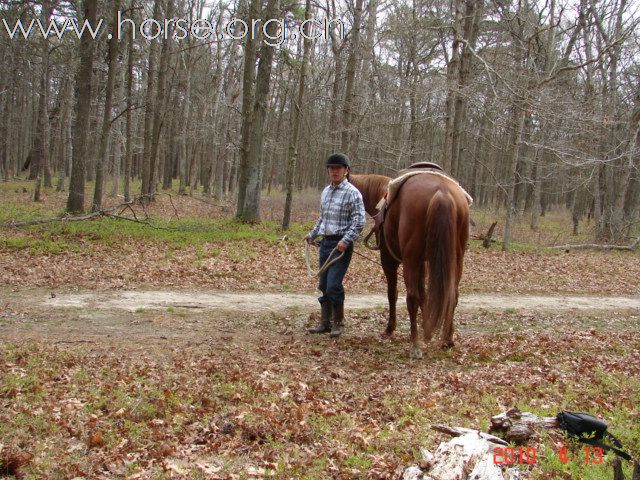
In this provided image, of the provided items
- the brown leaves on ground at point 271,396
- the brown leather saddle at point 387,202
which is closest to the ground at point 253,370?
the brown leaves on ground at point 271,396

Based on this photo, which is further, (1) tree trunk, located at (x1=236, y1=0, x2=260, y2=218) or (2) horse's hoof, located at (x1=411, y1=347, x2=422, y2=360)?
(1) tree trunk, located at (x1=236, y1=0, x2=260, y2=218)

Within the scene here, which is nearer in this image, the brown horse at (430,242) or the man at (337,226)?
the brown horse at (430,242)

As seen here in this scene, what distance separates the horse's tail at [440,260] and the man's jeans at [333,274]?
4.71ft

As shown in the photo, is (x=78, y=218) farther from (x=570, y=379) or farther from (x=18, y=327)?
(x=570, y=379)

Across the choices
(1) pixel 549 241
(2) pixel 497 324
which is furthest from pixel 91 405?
(1) pixel 549 241

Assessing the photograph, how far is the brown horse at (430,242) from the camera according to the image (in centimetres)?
582

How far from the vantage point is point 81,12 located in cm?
1678

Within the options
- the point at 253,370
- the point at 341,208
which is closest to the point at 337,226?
the point at 341,208

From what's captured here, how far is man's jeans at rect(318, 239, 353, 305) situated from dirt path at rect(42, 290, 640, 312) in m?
1.70

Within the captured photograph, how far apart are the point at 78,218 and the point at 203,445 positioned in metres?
10.6

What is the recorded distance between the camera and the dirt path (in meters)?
8.17
